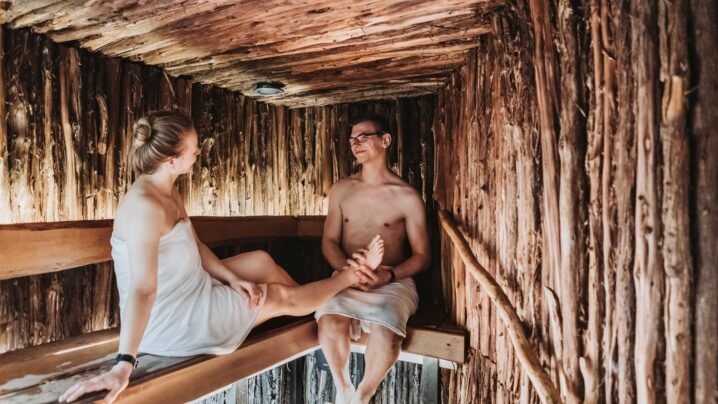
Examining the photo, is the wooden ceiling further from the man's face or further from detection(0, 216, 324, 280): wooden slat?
detection(0, 216, 324, 280): wooden slat

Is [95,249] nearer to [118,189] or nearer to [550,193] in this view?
[118,189]

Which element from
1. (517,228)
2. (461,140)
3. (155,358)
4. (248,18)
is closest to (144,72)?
(248,18)

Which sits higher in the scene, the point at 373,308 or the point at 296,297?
the point at 296,297

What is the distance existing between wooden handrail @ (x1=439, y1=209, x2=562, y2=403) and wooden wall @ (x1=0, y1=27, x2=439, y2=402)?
1539 millimetres

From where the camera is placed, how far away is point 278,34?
2.68 m

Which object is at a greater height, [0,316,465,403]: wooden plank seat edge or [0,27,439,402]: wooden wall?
[0,27,439,402]: wooden wall

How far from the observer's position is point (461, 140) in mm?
3068

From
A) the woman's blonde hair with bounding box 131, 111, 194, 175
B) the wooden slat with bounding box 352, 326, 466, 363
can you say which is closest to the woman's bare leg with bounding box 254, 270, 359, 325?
the wooden slat with bounding box 352, 326, 466, 363

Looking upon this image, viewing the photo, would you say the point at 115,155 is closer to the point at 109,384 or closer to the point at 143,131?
the point at 143,131

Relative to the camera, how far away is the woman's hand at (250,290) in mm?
2404

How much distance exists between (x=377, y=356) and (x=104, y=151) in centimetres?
239

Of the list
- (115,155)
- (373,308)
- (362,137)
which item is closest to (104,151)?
(115,155)

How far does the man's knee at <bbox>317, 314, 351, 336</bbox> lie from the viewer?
2828 millimetres

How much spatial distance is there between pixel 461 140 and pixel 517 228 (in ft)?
3.45
